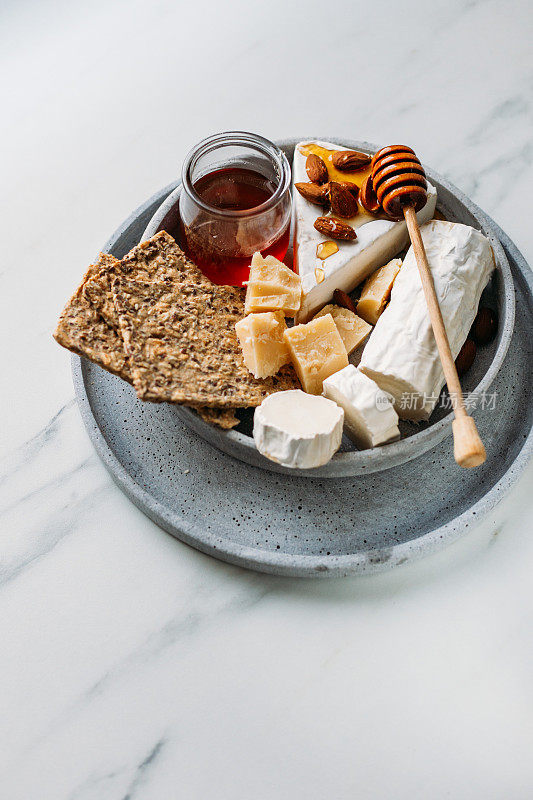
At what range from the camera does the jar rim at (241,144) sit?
1.15 m

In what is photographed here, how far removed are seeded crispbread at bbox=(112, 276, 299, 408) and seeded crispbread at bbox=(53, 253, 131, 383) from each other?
1.1 inches

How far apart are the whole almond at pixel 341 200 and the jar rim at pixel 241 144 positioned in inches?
2.9

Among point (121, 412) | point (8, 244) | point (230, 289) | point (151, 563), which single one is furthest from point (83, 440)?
point (8, 244)

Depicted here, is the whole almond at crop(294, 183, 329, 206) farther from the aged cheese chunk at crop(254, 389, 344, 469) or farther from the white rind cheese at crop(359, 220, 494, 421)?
the aged cheese chunk at crop(254, 389, 344, 469)

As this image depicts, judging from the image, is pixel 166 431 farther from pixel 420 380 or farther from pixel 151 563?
pixel 420 380

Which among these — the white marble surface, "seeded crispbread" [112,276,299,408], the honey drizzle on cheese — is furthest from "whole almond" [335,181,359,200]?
the white marble surface

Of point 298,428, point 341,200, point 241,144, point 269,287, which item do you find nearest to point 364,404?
point 298,428

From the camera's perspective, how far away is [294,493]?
114cm

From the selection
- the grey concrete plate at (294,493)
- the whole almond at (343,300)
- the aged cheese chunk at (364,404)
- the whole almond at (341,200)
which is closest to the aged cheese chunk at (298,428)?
the aged cheese chunk at (364,404)

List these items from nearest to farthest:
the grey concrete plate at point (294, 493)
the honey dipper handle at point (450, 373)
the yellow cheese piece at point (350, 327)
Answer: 1. the honey dipper handle at point (450, 373)
2. the grey concrete plate at point (294, 493)
3. the yellow cheese piece at point (350, 327)

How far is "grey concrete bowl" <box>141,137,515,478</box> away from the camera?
1051 millimetres

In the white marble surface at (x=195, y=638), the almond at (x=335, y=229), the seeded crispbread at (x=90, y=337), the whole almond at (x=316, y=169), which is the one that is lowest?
the white marble surface at (x=195, y=638)

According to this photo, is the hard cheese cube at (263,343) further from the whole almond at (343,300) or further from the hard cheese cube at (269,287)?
the whole almond at (343,300)

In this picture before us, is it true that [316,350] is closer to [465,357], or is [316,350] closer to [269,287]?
[269,287]
